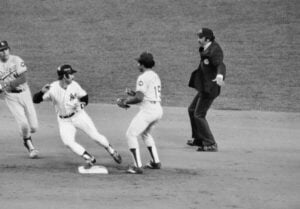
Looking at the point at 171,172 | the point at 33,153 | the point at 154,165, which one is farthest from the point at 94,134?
the point at 33,153

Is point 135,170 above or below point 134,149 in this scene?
below

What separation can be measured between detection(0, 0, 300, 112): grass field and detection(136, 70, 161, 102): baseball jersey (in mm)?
5967

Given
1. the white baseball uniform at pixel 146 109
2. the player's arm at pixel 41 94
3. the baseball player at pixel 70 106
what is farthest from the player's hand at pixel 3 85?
the white baseball uniform at pixel 146 109

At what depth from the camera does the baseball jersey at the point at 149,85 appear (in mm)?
8523

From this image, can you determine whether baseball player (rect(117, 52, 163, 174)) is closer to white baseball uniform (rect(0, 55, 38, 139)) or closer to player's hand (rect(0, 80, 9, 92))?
white baseball uniform (rect(0, 55, 38, 139))

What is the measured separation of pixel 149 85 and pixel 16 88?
6.76ft

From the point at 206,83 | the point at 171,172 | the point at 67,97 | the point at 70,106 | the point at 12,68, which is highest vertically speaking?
the point at 12,68

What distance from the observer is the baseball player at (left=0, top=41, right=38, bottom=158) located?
9461mm

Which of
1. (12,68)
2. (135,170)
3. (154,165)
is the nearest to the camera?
(135,170)

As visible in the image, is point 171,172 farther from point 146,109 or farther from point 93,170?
point 93,170

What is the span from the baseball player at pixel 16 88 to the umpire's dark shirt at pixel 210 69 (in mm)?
2439

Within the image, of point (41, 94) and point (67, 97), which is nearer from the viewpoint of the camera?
point (67, 97)

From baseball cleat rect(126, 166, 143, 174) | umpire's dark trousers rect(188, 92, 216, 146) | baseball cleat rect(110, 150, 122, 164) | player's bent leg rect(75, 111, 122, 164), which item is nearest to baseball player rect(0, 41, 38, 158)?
player's bent leg rect(75, 111, 122, 164)

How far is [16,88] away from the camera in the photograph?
9.57m
